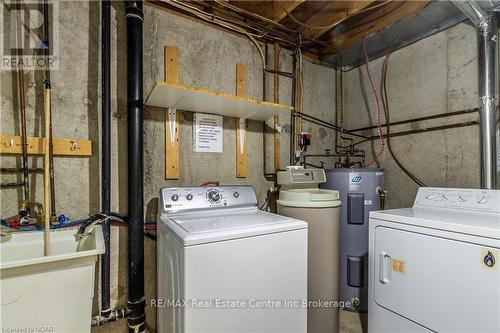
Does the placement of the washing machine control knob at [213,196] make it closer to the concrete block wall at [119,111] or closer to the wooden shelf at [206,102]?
the concrete block wall at [119,111]

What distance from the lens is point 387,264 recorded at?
56.9 inches

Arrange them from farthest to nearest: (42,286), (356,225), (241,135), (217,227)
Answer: (241,135)
(356,225)
(217,227)
(42,286)

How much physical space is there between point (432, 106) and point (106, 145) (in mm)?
2530

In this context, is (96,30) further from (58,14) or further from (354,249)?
(354,249)

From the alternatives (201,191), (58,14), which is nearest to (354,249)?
(201,191)

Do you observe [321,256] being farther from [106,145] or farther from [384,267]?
[106,145]

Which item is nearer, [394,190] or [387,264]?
[387,264]

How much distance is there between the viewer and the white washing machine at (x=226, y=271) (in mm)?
1034

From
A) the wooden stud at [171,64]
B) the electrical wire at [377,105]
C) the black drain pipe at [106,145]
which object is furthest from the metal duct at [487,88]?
the black drain pipe at [106,145]

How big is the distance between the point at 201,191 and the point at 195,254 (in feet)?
1.88

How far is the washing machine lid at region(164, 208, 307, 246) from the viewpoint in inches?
41.3

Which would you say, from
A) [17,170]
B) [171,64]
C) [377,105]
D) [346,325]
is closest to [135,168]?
[17,170]

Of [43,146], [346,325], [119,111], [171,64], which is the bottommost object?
[346,325]

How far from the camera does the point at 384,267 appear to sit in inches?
57.1
